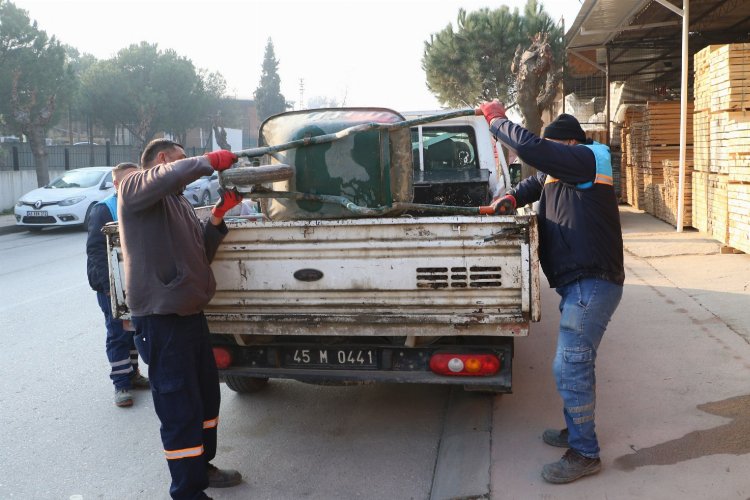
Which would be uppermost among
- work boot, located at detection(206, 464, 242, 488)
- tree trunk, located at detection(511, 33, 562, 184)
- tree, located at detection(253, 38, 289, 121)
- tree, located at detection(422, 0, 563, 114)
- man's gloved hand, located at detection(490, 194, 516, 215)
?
tree, located at detection(253, 38, 289, 121)

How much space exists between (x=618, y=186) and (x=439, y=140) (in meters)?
12.8

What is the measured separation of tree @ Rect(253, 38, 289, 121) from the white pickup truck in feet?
260

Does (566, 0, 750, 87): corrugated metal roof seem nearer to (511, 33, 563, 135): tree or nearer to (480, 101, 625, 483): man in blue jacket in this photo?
(511, 33, 563, 135): tree

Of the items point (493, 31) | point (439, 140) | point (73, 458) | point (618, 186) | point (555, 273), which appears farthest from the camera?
point (493, 31)

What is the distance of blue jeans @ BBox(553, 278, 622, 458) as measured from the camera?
3729 mm

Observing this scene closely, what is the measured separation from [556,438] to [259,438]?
1.87 meters

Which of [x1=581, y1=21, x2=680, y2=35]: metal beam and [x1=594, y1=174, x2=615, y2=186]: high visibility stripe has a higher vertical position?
[x1=581, y1=21, x2=680, y2=35]: metal beam

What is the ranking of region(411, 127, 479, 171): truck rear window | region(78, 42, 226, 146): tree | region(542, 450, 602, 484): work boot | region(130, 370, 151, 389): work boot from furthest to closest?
region(78, 42, 226, 146): tree < region(411, 127, 479, 171): truck rear window < region(130, 370, 151, 389): work boot < region(542, 450, 602, 484): work boot

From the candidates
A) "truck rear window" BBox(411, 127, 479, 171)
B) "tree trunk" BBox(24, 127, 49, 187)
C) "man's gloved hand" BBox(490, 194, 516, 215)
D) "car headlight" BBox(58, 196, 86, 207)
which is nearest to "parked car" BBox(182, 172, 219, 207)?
"car headlight" BBox(58, 196, 86, 207)

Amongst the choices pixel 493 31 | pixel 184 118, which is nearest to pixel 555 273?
pixel 493 31

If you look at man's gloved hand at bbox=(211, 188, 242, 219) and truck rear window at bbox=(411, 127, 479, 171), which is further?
truck rear window at bbox=(411, 127, 479, 171)

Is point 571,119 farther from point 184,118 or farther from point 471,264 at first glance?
point 184,118

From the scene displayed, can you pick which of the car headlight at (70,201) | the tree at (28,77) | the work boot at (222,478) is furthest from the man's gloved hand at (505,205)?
the tree at (28,77)

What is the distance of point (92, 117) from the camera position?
142 ft
